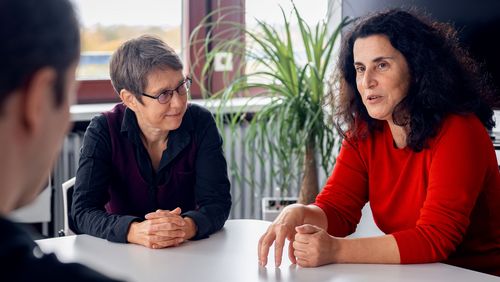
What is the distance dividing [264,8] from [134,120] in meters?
1.98

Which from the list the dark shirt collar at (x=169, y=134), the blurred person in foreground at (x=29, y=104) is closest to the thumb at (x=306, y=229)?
the dark shirt collar at (x=169, y=134)

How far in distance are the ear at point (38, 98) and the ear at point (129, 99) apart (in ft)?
6.10

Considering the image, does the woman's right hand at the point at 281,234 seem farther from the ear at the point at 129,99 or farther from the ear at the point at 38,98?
the ear at the point at 38,98

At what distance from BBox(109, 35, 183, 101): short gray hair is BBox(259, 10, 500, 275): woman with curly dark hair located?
53 cm

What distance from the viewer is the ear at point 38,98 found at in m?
0.60

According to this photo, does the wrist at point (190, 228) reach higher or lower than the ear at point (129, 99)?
lower

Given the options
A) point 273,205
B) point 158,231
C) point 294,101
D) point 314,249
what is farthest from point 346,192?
point 273,205

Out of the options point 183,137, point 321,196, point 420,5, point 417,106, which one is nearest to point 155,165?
point 183,137

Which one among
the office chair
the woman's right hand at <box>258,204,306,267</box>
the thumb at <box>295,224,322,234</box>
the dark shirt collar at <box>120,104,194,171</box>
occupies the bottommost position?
the office chair

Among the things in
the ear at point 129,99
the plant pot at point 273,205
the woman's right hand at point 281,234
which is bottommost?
the plant pot at point 273,205

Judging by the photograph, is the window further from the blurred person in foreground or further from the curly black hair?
the blurred person in foreground

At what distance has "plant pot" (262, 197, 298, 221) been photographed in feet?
12.7

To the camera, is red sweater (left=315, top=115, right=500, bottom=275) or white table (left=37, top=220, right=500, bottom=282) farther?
red sweater (left=315, top=115, right=500, bottom=275)

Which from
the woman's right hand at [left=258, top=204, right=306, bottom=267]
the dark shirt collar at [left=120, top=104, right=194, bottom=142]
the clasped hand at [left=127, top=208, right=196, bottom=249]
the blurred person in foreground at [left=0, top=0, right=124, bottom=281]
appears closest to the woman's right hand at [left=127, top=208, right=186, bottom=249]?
the clasped hand at [left=127, top=208, right=196, bottom=249]
